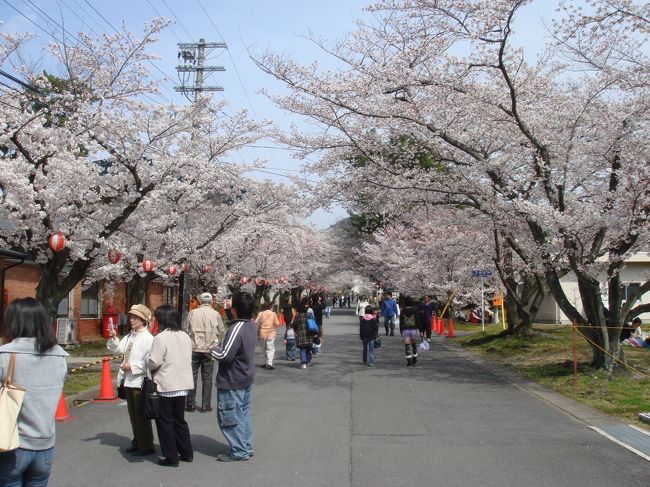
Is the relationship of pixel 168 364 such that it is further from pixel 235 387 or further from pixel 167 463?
pixel 167 463

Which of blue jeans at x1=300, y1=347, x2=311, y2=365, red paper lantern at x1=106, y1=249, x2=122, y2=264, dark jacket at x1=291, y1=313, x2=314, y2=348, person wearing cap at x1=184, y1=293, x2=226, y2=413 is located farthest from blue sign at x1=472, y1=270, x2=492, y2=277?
person wearing cap at x1=184, y1=293, x2=226, y2=413

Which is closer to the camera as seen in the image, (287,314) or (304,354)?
(304,354)

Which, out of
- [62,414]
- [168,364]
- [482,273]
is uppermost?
[482,273]

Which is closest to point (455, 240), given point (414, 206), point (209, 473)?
point (414, 206)

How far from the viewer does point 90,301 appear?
86.2 feet

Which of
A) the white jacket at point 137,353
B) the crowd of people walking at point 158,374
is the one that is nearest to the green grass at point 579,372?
the crowd of people walking at point 158,374

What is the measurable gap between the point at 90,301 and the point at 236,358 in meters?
21.4

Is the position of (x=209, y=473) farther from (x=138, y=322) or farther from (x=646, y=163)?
(x=646, y=163)

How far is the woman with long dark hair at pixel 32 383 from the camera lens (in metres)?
3.58

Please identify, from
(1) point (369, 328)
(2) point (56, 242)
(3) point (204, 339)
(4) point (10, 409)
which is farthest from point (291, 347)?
(4) point (10, 409)

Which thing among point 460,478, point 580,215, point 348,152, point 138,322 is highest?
point 348,152

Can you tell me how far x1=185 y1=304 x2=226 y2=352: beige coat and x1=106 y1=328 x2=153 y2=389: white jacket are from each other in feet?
8.80

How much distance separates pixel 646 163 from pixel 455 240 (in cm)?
1012

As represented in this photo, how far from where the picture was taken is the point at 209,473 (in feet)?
20.5
